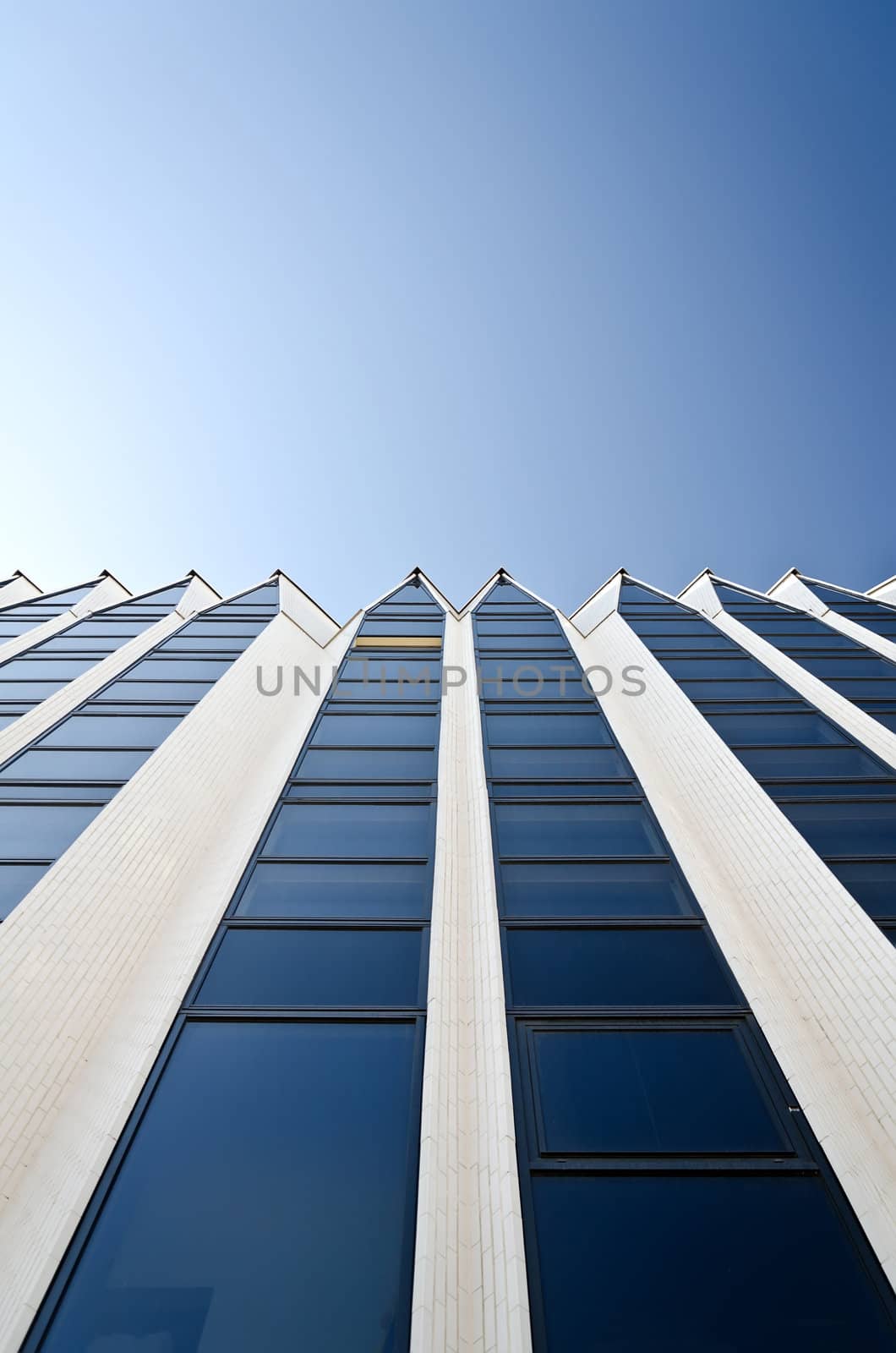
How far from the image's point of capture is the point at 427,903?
8.10 meters

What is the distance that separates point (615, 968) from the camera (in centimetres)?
698

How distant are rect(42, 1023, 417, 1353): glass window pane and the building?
0.02m

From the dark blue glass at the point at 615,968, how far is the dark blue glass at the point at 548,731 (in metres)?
4.71

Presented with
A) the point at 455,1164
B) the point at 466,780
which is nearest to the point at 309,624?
the point at 466,780

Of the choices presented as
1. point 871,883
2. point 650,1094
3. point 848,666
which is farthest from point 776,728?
point 650,1094

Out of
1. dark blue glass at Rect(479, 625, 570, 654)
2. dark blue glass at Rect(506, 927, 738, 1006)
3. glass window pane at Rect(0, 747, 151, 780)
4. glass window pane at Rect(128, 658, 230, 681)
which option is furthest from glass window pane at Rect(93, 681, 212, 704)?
dark blue glass at Rect(506, 927, 738, 1006)

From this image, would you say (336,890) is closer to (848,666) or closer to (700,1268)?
(700,1268)

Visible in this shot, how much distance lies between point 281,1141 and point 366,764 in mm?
6465

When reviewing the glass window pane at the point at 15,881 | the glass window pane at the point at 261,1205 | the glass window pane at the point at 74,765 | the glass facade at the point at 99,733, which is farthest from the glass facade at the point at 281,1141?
the glass window pane at the point at 74,765

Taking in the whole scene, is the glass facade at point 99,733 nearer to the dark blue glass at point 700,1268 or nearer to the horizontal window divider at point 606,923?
the horizontal window divider at point 606,923

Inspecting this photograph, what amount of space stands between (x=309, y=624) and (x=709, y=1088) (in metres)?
18.1

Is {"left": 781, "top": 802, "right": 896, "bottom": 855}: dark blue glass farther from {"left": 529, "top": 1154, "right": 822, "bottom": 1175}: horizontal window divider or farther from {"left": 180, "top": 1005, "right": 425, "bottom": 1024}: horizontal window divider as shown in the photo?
{"left": 180, "top": 1005, "right": 425, "bottom": 1024}: horizontal window divider

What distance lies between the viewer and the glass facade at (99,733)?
8.67 meters

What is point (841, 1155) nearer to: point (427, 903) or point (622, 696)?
point (427, 903)
